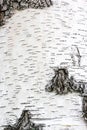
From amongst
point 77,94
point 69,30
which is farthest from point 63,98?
point 69,30

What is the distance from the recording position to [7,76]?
2.12 metres

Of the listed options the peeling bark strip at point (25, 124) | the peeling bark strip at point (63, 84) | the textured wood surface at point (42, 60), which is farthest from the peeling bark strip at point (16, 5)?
the peeling bark strip at point (25, 124)

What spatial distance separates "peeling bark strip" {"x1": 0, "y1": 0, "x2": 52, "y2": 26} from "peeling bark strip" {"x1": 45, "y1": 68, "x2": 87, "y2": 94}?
1.51 feet

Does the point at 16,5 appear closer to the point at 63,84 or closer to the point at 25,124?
the point at 63,84

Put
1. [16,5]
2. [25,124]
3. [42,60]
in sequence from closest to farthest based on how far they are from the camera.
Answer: [25,124] < [42,60] < [16,5]

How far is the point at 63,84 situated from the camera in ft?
6.59

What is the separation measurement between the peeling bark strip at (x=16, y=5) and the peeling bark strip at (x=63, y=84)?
18.1 inches

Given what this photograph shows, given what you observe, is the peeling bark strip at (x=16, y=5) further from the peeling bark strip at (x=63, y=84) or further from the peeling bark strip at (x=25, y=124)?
the peeling bark strip at (x=25, y=124)

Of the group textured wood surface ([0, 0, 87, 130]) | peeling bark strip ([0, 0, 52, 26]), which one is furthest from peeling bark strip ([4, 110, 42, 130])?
peeling bark strip ([0, 0, 52, 26])

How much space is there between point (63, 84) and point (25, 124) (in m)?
0.26

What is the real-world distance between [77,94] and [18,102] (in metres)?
0.28

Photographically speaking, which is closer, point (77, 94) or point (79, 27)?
point (77, 94)

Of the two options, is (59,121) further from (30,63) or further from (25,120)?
(30,63)

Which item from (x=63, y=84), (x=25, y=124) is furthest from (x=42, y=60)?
(x=25, y=124)
